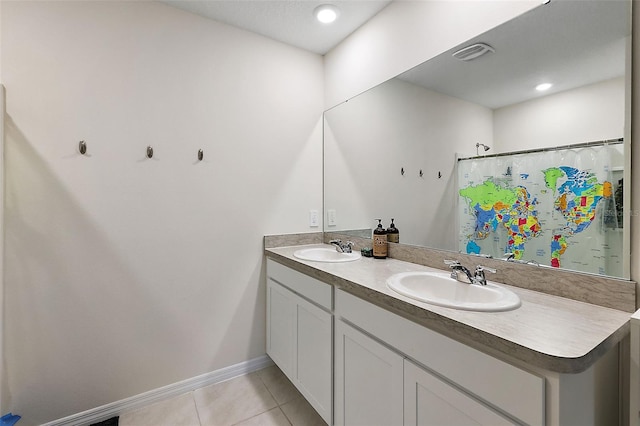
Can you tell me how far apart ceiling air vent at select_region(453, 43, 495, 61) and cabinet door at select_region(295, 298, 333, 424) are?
1.44 meters

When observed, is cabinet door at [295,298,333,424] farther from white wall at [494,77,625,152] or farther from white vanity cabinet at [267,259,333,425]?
white wall at [494,77,625,152]

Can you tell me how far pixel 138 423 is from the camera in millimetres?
1594

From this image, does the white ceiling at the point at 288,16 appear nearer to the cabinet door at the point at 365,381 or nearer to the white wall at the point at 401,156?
the white wall at the point at 401,156

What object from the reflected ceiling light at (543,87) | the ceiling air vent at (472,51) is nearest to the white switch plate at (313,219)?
the ceiling air vent at (472,51)

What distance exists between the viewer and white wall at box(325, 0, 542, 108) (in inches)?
52.3

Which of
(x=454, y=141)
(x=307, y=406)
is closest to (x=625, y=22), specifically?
(x=454, y=141)

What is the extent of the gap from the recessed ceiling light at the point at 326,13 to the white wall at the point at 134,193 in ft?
1.35

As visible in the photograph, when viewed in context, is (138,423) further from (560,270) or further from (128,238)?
(560,270)

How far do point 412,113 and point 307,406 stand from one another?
6.14ft

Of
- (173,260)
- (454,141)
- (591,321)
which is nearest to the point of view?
(591,321)

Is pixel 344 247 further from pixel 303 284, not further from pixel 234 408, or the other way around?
pixel 234 408

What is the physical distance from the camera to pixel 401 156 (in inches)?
71.0

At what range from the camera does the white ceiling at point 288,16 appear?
1758 millimetres

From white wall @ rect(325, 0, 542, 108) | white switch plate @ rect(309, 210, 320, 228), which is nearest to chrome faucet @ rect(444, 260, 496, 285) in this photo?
white wall @ rect(325, 0, 542, 108)
